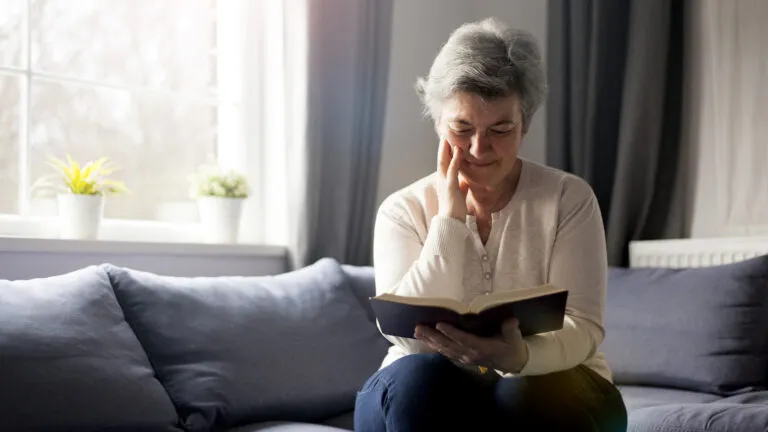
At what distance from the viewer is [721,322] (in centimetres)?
262

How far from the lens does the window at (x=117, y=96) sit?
8.75ft

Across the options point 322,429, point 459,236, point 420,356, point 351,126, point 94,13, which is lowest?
point 322,429

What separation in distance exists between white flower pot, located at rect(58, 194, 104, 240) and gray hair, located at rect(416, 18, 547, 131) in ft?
3.67

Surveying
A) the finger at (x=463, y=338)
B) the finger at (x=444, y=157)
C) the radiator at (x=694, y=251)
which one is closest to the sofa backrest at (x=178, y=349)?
the finger at (x=444, y=157)

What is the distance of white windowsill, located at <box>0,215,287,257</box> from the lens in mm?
2424

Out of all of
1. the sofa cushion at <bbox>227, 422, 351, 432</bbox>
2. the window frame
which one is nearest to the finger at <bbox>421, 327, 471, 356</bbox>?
the sofa cushion at <bbox>227, 422, 351, 432</bbox>

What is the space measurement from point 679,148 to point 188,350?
77.1 inches

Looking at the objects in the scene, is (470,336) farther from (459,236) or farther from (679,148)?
(679,148)

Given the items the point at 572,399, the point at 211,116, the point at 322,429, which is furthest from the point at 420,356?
the point at 211,116

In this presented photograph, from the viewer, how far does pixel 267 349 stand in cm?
232

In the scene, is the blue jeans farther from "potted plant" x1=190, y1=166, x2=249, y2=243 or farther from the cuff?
"potted plant" x1=190, y1=166, x2=249, y2=243

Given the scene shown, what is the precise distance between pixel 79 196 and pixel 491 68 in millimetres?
1273

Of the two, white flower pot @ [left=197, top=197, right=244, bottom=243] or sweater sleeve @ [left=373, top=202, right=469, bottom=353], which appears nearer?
sweater sleeve @ [left=373, top=202, right=469, bottom=353]

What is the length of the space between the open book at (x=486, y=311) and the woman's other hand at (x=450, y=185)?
0.35 m
